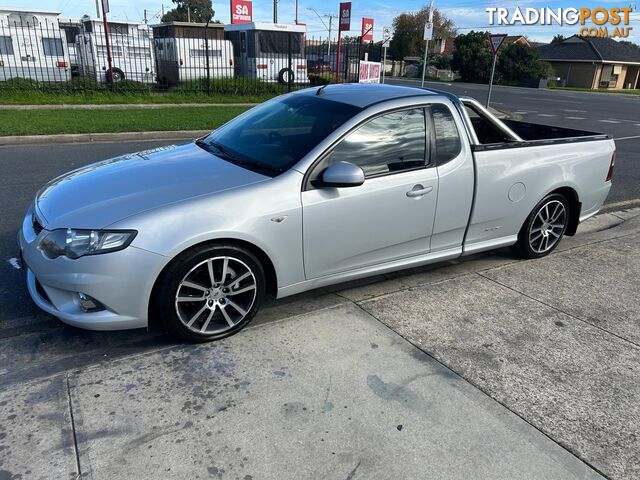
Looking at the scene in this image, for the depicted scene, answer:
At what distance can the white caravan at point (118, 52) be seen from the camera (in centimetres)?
1704

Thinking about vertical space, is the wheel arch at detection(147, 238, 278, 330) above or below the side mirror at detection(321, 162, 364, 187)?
below

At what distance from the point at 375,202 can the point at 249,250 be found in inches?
37.9

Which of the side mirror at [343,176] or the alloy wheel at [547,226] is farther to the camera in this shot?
the alloy wheel at [547,226]

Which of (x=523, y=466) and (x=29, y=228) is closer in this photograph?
(x=523, y=466)

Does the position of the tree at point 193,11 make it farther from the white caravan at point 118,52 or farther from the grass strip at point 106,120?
the grass strip at point 106,120

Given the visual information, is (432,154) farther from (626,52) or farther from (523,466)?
(626,52)

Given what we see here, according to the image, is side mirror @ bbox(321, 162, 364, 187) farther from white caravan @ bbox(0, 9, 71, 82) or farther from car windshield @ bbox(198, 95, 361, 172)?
white caravan @ bbox(0, 9, 71, 82)

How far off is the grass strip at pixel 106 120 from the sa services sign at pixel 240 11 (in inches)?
559

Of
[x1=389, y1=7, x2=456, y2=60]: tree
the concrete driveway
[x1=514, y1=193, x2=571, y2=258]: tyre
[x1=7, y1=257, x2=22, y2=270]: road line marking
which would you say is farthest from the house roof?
[x1=7, y1=257, x2=22, y2=270]: road line marking

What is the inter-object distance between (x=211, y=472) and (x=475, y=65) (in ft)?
193

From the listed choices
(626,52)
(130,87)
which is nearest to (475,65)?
(626,52)

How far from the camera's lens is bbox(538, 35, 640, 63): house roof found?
56.2 metres

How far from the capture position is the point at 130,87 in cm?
1566

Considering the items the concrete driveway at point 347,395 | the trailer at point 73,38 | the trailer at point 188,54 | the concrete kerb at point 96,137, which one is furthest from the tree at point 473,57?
the concrete driveway at point 347,395
